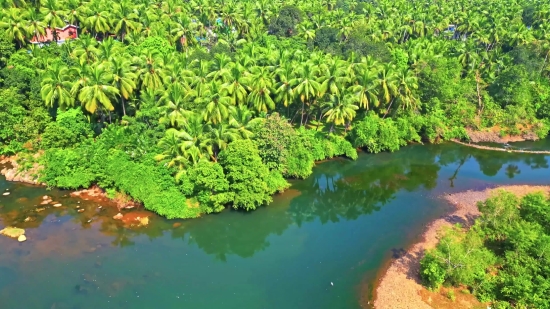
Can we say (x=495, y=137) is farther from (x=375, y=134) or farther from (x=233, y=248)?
(x=233, y=248)

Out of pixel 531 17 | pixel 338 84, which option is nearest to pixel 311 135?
pixel 338 84

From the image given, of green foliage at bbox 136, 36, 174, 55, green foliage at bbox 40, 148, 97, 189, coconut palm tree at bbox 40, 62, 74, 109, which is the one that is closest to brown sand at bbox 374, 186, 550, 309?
green foliage at bbox 40, 148, 97, 189

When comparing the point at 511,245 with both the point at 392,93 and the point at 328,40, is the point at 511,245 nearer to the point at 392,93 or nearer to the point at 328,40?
the point at 392,93

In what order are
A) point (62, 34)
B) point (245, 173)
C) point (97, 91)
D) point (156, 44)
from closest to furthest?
point (245, 173), point (97, 91), point (156, 44), point (62, 34)

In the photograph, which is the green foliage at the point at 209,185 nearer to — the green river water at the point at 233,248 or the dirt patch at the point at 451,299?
the green river water at the point at 233,248

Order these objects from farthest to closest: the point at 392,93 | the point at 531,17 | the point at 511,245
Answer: the point at 531,17
the point at 392,93
the point at 511,245

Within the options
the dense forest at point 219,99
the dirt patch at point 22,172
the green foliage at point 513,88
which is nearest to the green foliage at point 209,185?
the dense forest at point 219,99

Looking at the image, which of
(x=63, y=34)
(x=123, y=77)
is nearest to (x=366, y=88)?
(x=123, y=77)
